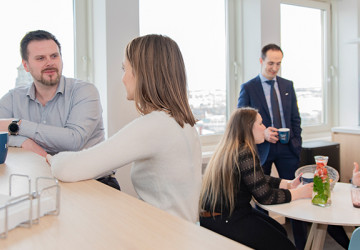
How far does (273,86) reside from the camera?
3.28 metres

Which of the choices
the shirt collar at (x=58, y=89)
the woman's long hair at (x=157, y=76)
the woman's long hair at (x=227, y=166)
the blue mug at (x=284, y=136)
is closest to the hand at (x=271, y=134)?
the blue mug at (x=284, y=136)

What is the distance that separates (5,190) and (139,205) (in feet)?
1.22

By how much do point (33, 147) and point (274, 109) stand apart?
215cm

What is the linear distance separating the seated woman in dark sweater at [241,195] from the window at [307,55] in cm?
235

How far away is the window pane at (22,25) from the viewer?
269cm

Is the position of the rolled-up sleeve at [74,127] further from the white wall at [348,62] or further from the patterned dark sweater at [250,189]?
the white wall at [348,62]

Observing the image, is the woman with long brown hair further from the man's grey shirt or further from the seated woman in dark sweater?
the seated woman in dark sweater

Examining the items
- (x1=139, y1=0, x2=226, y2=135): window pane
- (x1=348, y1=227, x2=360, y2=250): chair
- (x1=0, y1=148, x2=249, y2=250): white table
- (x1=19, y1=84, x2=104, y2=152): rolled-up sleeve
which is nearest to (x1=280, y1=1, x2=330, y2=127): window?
(x1=139, y1=0, x2=226, y2=135): window pane

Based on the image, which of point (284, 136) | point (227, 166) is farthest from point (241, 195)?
point (284, 136)

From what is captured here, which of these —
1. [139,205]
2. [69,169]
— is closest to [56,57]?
[69,169]

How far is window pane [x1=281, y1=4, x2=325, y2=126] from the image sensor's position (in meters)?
4.26

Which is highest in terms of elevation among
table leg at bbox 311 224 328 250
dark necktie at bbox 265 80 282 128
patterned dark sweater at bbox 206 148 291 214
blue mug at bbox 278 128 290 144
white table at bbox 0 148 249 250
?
dark necktie at bbox 265 80 282 128

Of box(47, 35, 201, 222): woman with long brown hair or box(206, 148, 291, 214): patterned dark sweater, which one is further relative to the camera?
box(206, 148, 291, 214): patterned dark sweater

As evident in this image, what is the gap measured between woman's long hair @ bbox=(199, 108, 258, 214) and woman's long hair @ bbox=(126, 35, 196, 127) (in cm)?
88
